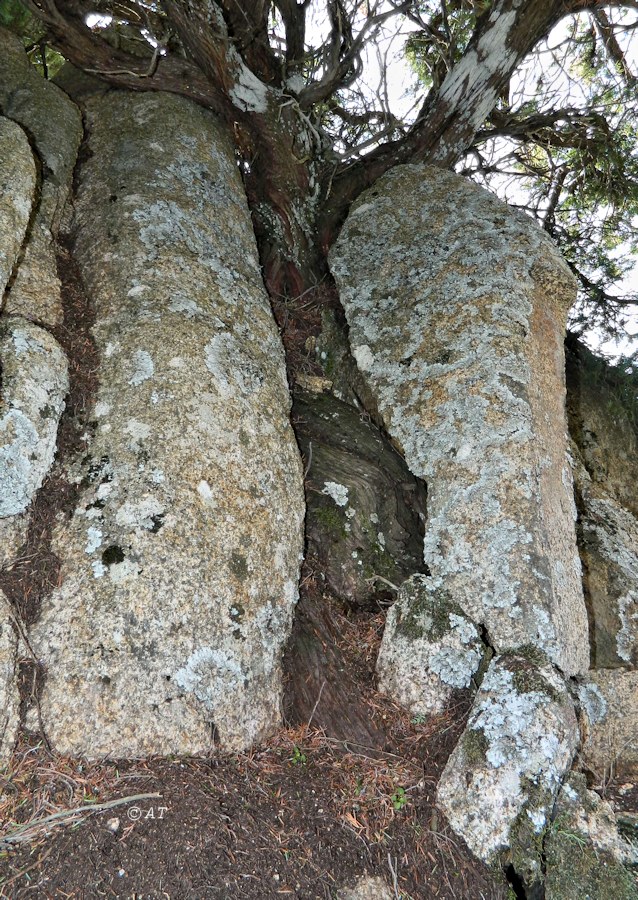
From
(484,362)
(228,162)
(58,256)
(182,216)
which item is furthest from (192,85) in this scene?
(484,362)

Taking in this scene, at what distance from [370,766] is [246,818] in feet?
2.03

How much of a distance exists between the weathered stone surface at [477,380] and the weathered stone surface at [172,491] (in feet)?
2.41

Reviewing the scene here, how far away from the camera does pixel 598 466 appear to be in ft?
17.5

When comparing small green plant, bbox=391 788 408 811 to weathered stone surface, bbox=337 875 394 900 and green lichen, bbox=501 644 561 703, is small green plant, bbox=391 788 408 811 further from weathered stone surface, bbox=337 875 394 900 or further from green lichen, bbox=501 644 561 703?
green lichen, bbox=501 644 561 703

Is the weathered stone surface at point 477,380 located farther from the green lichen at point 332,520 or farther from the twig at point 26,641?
the twig at point 26,641

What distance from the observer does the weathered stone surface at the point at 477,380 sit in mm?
3158

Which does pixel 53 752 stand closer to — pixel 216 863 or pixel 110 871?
pixel 110 871

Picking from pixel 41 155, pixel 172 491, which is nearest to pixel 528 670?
pixel 172 491

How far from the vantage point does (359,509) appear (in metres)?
3.57

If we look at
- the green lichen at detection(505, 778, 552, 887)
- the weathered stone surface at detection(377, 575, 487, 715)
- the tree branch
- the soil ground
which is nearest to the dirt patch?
the soil ground

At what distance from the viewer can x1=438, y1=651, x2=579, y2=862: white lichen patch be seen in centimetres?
247

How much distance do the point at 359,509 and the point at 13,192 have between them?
2.34 metres

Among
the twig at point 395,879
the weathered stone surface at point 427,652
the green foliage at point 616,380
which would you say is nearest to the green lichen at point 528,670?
the weathered stone surface at point 427,652

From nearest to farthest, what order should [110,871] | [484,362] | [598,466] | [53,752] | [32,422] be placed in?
[110,871]
[53,752]
[32,422]
[484,362]
[598,466]
